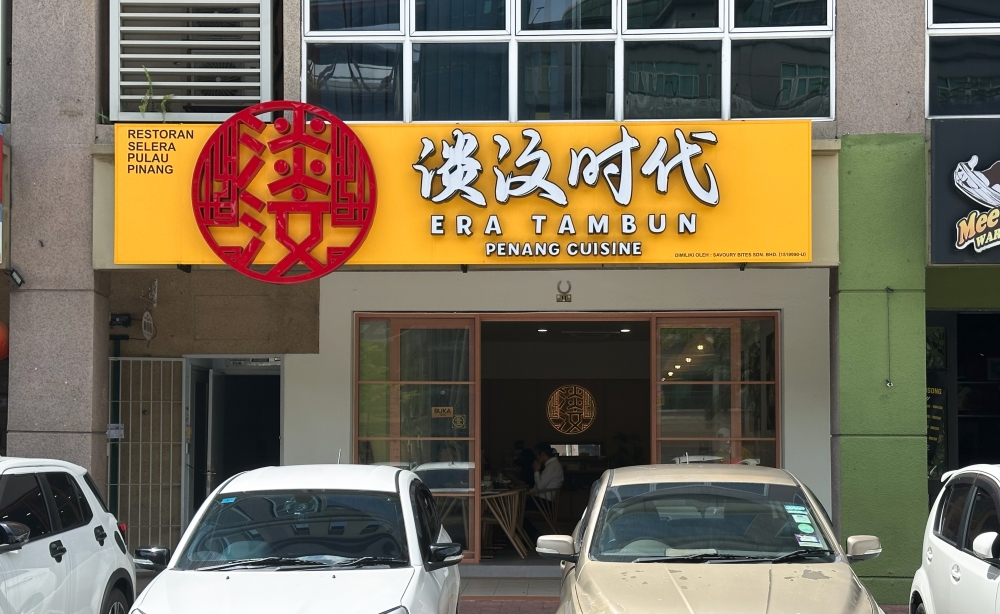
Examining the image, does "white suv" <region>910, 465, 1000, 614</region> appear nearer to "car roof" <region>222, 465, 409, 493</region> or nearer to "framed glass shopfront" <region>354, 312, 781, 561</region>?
"car roof" <region>222, 465, 409, 493</region>

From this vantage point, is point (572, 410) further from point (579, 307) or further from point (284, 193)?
point (284, 193)

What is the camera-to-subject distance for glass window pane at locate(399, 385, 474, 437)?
12742 millimetres

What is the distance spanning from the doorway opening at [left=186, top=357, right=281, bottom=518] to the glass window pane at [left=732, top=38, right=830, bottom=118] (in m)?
6.38

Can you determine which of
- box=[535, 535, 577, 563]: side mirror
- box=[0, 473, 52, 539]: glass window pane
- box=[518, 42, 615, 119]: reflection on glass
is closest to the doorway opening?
box=[518, 42, 615, 119]: reflection on glass

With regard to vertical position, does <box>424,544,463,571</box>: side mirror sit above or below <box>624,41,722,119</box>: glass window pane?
below

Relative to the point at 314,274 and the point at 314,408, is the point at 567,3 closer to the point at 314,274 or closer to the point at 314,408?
the point at 314,274

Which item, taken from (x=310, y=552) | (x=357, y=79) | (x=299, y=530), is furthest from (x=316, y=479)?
(x=357, y=79)

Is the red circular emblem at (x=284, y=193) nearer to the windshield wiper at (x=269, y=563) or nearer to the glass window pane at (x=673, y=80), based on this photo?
the glass window pane at (x=673, y=80)

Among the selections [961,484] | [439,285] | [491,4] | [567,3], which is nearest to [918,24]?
[567,3]

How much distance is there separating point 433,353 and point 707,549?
679cm

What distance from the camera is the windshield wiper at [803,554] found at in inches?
246

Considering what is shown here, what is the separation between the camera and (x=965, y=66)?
413 inches

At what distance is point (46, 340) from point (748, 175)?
6779 mm

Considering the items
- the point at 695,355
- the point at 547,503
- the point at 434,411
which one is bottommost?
the point at 547,503
